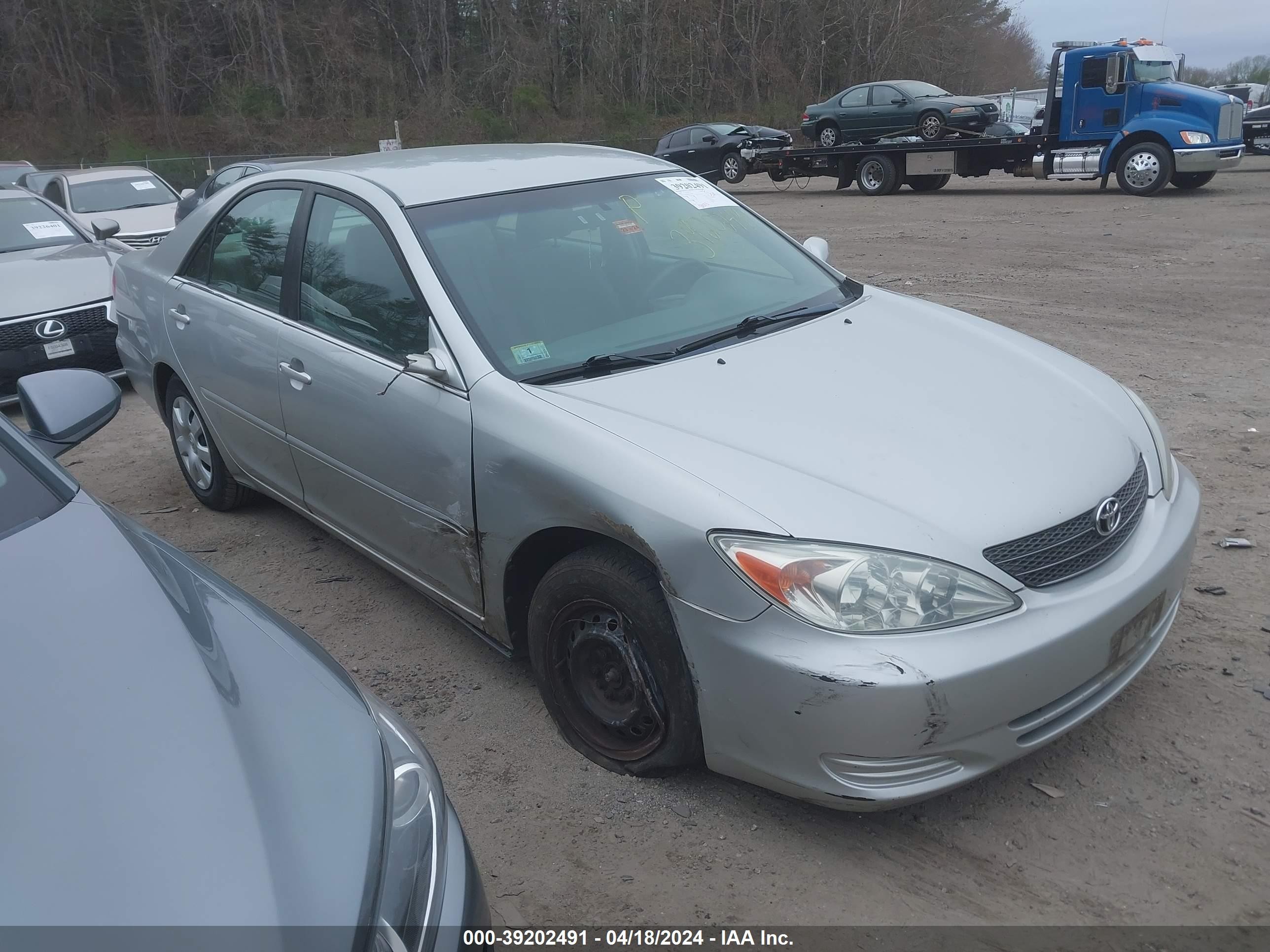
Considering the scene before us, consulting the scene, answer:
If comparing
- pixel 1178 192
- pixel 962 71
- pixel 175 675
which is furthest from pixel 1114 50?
pixel 962 71

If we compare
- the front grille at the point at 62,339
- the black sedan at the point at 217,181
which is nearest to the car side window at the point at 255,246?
the front grille at the point at 62,339

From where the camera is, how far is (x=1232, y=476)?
480 centimetres

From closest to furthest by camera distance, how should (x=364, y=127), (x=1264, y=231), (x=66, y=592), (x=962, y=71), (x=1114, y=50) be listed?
1. (x=66, y=592)
2. (x=1264, y=231)
3. (x=1114, y=50)
4. (x=364, y=127)
5. (x=962, y=71)

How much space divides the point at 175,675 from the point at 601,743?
141 cm

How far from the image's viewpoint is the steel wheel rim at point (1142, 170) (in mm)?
16422

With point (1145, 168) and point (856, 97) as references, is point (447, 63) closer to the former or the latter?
point (856, 97)

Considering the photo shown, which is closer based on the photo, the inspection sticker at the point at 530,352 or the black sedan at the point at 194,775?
the black sedan at the point at 194,775

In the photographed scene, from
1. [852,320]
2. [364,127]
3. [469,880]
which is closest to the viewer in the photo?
[469,880]

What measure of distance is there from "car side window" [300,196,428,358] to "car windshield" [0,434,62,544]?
1.20 meters

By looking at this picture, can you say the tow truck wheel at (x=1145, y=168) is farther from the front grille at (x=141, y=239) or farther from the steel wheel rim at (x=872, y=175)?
the front grille at (x=141, y=239)

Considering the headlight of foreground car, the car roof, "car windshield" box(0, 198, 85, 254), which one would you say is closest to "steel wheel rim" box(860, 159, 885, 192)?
"car windshield" box(0, 198, 85, 254)

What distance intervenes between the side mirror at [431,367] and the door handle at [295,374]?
0.74 meters

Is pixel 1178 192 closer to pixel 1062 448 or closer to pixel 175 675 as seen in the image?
pixel 1062 448

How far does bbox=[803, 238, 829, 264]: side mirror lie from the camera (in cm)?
423
